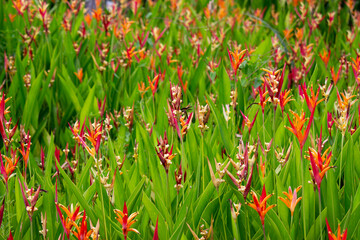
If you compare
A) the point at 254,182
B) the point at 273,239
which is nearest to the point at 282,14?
the point at 254,182

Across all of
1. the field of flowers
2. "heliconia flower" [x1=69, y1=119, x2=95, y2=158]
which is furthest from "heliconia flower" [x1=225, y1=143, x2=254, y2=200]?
"heliconia flower" [x1=69, y1=119, x2=95, y2=158]

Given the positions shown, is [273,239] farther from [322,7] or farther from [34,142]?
[322,7]

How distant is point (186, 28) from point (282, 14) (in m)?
0.85

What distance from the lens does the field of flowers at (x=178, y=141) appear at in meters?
1.20

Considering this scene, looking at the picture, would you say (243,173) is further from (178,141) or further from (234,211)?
(178,141)

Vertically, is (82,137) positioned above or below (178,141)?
above

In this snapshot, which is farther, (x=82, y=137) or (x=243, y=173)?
(x=82, y=137)

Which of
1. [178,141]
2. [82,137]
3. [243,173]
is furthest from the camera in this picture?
[178,141]

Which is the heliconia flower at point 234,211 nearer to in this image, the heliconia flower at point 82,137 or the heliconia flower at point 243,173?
the heliconia flower at point 243,173

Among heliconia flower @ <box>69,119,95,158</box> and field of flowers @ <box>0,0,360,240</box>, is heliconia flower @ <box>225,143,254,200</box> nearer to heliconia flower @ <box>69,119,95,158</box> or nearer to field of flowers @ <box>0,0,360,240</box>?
field of flowers @ <box>0,0,360,240</box>

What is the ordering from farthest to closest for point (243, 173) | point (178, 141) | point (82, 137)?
point (178, 141)
point (82, 137)
point (243, 173)

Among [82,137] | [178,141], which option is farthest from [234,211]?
[178,141]

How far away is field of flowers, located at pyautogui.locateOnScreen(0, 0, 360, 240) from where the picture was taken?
120 centimetres

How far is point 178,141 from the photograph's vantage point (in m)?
1.83
